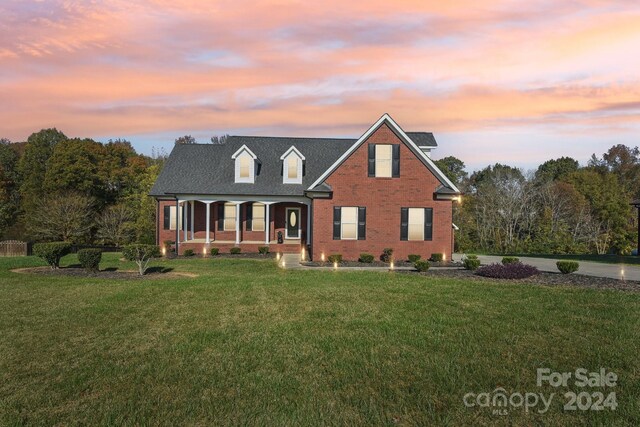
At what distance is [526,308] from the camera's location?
10797mm

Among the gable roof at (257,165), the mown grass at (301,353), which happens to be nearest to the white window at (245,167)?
the gable roof at (257,165)

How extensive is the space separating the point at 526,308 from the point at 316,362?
6.43m

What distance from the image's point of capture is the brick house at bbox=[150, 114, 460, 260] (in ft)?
78.4

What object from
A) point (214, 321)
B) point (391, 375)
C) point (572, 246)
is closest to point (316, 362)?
point (391, 375)

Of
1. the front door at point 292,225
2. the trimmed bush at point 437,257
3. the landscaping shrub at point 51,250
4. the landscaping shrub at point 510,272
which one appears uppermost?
the front door at point 292,225

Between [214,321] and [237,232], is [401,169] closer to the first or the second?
[237,232]

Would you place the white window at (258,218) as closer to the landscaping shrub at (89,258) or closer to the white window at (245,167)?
the white window at (245,167)

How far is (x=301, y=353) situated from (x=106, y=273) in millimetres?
13710

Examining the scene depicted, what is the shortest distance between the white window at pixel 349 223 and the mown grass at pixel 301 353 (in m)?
10.5

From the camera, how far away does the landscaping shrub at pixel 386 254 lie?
77.2 feet

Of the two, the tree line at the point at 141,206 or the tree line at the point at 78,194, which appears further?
the tree line at the point at 141,206

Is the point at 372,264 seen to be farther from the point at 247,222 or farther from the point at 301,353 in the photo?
the point at 301,353

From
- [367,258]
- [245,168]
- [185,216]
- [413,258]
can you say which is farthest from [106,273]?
[413,258]

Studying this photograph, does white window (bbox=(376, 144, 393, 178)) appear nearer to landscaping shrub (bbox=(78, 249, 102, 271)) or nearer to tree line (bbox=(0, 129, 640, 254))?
landscaping shrub (bbox=(78, 249, 102, 271))
